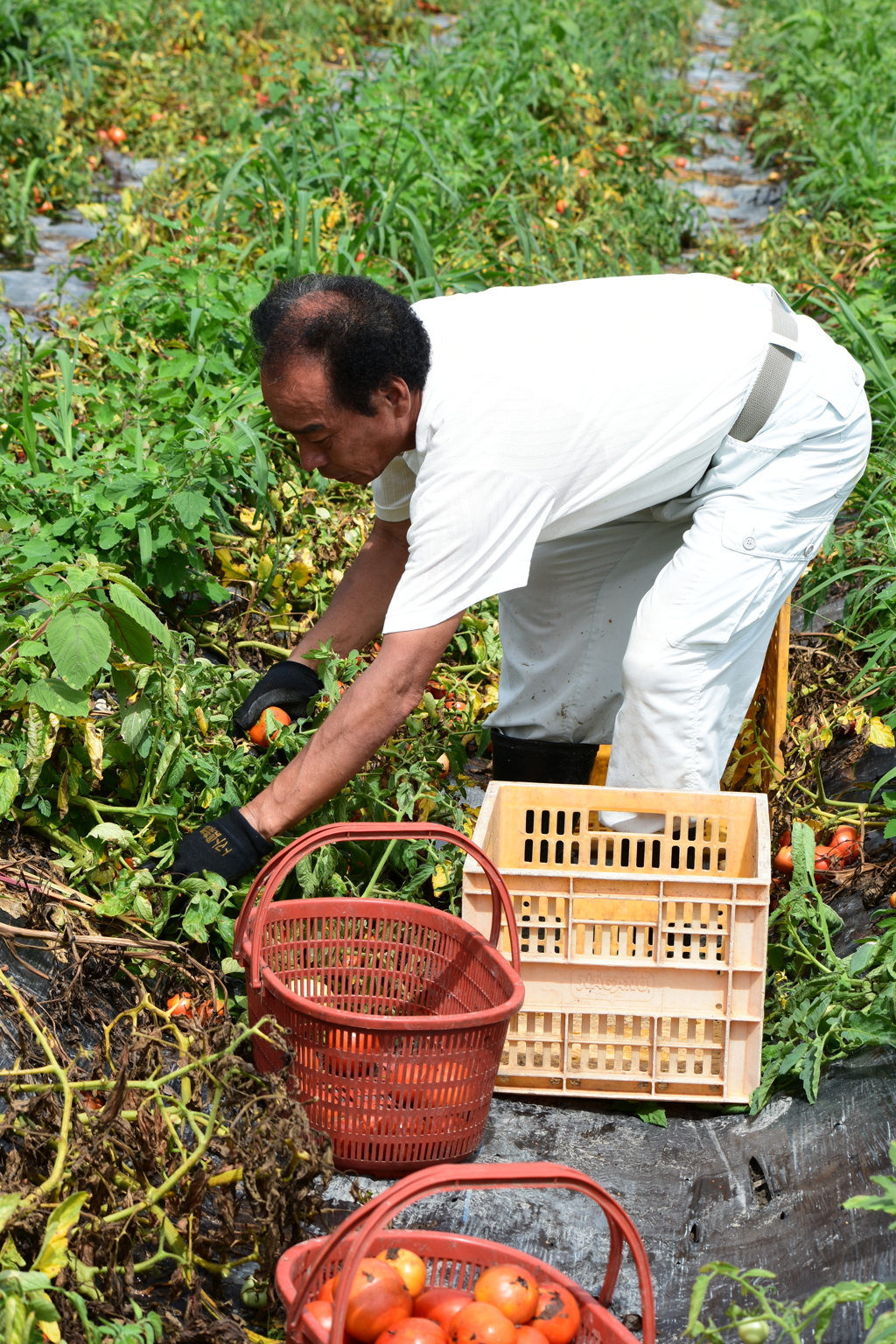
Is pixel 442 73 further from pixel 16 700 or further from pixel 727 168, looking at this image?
pixel 16 700

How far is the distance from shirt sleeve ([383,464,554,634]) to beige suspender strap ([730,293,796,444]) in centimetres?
56

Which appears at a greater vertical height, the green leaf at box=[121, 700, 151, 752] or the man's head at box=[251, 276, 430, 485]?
the man's head at box=[251, 276, 430, 485]

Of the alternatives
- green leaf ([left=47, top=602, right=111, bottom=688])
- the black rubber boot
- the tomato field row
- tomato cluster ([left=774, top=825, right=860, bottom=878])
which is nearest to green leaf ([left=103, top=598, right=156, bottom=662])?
the tomato field row

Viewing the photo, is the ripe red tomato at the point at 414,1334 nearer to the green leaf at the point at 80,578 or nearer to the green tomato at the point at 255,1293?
the green tomato at the point at 255,1293

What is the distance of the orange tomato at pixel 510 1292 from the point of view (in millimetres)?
1443

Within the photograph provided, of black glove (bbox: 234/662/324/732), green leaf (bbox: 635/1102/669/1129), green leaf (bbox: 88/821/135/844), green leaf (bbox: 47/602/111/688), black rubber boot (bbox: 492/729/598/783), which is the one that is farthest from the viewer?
black rubber boot (bbox: 492/729/598/783)

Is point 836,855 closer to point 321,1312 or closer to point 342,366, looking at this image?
point 342,366

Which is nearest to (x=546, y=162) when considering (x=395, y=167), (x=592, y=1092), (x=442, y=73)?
(x=442, y=73)

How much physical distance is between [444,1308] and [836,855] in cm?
144

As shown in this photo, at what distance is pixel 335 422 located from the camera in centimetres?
221

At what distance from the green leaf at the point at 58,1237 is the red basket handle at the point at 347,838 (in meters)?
0.47

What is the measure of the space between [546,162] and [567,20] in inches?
81.1

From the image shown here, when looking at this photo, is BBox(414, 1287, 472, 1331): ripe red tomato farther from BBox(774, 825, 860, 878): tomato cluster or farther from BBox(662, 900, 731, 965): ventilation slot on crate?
BBox(774, 825, 860, 878): tomato cluster

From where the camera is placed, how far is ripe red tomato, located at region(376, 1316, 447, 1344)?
138cm
